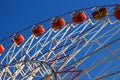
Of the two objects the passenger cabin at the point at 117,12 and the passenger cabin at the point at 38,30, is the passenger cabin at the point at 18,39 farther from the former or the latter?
the passenger cabin at the point at 117,12

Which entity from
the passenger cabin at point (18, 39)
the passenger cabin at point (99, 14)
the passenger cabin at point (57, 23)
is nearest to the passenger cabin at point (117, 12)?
the passenger cabin at point (99, 14)

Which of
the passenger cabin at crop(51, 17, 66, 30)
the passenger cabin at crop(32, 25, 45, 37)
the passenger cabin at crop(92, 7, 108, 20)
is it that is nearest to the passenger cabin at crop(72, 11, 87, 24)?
the passenger cabin at crop(92, 7, 108, 20)

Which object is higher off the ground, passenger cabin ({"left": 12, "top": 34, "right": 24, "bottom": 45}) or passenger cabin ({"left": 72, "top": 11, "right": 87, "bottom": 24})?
passenger cabin ({"left": 12, "top": 34, "right": 24, "bottom": 45})

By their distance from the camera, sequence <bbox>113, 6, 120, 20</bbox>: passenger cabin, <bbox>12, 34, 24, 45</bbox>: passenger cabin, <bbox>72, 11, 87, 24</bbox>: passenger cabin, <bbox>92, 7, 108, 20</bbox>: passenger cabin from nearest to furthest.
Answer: <bbox>113, 6, 120, 20</bbox>: passenger cabin < <bbox>92, 7, 108, 20</bbox>: passenger cabin < <bbox>72, 11, 87, 24</bbox>: passenger cabin < <bbox>12, 34, 24, 45</bbox>: passenger cabin

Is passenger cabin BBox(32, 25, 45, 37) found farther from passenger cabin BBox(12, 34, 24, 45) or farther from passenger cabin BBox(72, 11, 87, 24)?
passenger cabin BBox(72, 11, 87, 24)

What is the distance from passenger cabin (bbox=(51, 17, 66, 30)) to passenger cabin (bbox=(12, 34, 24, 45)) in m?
2.61

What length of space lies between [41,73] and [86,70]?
4.18 metres

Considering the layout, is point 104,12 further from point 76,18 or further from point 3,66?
point 3,66

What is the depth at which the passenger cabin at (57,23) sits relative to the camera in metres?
20.9

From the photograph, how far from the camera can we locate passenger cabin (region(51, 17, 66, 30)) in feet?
68.6

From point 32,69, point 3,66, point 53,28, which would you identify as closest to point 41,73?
point 32,69

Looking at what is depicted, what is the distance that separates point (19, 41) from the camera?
2273cm

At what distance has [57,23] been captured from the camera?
21.1 metres

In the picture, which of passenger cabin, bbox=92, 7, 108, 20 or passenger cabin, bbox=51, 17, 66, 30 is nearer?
passenger cabin, bbox=92, 7, 108, 20
